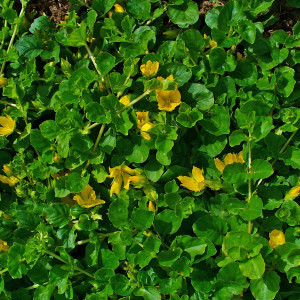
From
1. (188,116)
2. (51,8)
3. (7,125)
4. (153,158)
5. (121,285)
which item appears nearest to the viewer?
(121,285)

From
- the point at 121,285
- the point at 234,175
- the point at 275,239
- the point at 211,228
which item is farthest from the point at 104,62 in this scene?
the point at 275,239

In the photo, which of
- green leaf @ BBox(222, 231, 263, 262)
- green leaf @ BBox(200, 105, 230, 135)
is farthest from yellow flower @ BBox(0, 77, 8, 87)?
green leaf @ BBox(222, 231, 263, 262)

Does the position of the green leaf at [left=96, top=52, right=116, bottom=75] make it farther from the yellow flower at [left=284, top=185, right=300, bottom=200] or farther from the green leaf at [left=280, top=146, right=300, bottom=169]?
the yellow flower at [left=284, top=185, right=300, bottom=200]

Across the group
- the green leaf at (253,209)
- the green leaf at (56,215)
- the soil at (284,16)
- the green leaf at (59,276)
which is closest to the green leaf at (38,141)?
the green leaf at (56,215)

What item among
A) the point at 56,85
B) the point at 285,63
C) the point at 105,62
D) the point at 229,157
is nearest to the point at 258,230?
the point at 229,157

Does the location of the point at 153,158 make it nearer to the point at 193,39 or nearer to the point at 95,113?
the point at 95,113

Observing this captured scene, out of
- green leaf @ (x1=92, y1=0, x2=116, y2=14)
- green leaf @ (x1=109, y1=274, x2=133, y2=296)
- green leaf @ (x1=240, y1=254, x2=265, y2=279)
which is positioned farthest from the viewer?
green leaf @ (x1=92, y1=0, x2=116, y2=14)
